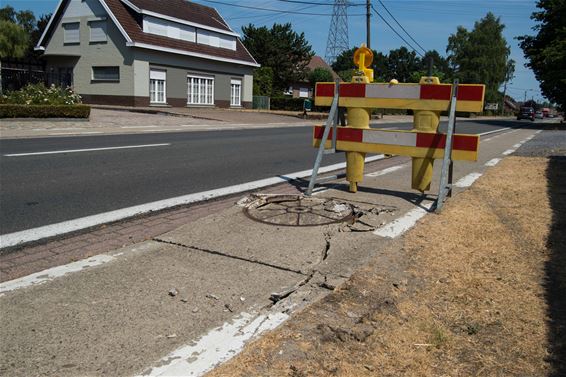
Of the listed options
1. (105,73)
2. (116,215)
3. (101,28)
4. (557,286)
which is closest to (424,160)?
(557,286)

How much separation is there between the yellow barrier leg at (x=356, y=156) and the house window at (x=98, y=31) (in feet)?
103

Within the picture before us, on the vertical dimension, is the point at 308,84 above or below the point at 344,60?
below

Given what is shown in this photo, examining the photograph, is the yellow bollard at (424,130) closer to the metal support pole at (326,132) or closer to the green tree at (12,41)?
the metal support pole at (326,132)

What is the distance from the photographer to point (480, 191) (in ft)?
23.0

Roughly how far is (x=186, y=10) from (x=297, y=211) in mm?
36165

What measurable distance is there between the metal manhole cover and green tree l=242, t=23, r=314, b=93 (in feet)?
161

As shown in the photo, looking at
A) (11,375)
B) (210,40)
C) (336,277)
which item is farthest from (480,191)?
(210,40)

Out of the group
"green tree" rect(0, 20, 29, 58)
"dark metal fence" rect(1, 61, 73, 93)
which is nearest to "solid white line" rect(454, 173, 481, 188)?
"dark metal fence" rect(1, 61, 73, 93)

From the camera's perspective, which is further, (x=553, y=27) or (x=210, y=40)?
(x=553, y=27)

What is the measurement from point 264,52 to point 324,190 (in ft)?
161

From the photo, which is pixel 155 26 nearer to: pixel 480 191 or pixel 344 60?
pixel 480 191

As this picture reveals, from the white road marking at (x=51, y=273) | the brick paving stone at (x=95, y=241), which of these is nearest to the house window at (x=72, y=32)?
the brick paving stone at (x=95, y=241)

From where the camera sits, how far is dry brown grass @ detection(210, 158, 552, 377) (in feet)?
8.43

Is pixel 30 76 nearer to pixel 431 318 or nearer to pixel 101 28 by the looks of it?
pixel 101 28
